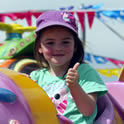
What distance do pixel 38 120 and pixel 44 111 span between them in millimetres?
42

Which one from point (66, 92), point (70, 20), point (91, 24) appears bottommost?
point (91, 24)

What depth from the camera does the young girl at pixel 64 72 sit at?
A: 0.95m

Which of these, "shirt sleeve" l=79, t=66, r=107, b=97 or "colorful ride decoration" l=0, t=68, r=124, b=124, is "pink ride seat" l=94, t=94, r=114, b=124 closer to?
"shirt sleeve" l=79, t=66, r=107, b=97

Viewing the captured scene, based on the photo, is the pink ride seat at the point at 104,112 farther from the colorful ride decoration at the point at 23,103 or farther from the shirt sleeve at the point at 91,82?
the colorful ride decoration at the point at 23,103

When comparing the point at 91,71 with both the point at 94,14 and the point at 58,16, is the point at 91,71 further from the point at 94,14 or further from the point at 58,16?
the point at 94,14

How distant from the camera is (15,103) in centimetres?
65

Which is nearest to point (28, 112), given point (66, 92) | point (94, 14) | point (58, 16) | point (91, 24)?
point (66, 92)

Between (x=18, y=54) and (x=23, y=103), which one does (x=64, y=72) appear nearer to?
(x=23, y=103)

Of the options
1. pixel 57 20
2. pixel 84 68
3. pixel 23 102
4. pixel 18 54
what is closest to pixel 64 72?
pixel 84 68

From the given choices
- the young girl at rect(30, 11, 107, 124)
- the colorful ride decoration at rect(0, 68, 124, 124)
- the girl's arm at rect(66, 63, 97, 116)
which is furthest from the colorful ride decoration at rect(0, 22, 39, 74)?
the colorful ride decoration at rect(0, 68, 124, 124)

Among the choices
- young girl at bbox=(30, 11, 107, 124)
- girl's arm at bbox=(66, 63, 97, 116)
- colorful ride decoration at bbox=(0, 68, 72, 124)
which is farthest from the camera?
young girl at bbox=(30, 11, 107, 124)

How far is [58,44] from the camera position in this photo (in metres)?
1.00

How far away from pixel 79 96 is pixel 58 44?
8.7 inches

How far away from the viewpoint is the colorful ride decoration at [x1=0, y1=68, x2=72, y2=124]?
2.05 feet
